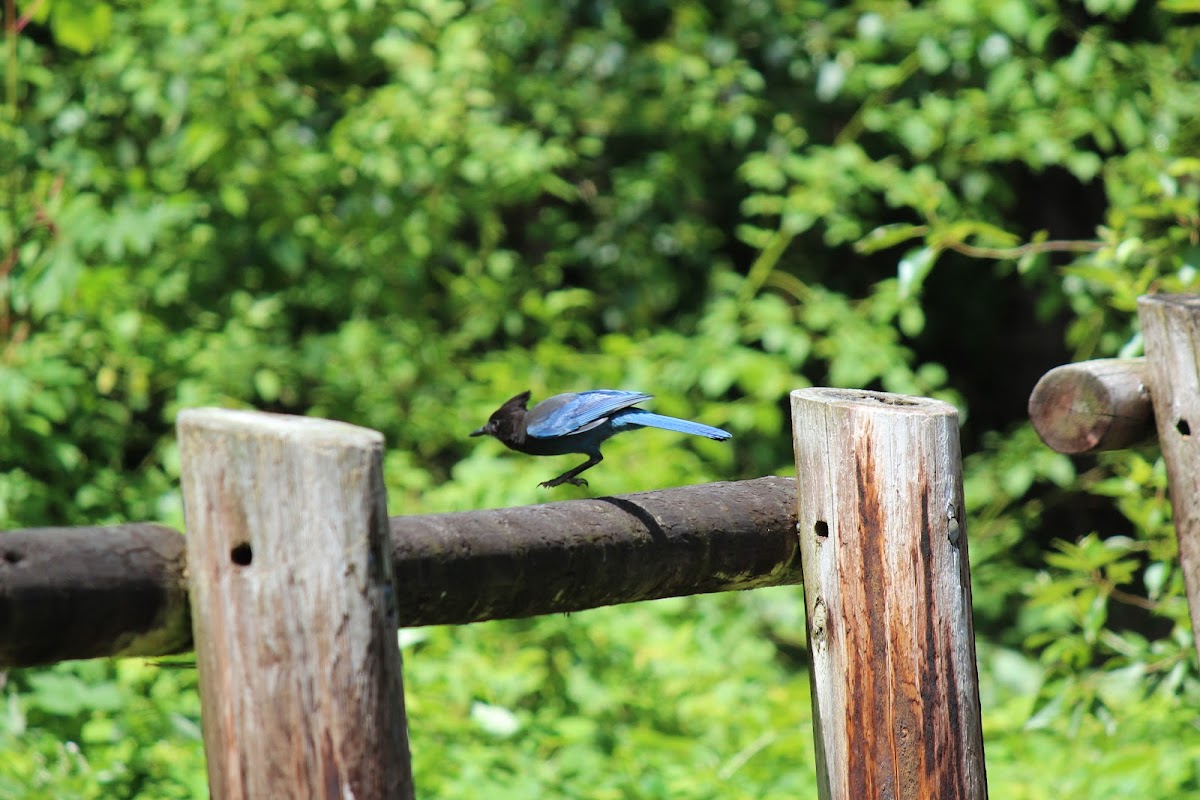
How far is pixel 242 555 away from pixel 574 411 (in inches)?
38.6

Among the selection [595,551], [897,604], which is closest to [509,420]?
[595,551]

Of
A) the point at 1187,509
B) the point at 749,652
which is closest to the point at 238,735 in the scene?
the point at 1187,509

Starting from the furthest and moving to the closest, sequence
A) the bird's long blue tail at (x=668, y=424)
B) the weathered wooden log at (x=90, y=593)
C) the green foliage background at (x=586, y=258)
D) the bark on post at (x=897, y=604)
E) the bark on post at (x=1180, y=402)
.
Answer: the green foliage background at (x=586, y=258) → the bark on post at (x=1180, y=402) → the bird's long blue tail at (x=668, y=424) → the bark on post at (x=897, y=604) → the weathered wooden log at (x=90, y=593)

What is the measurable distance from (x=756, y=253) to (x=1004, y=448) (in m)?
1.37

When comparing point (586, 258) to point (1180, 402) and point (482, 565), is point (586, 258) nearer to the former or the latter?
point (1180, 402)

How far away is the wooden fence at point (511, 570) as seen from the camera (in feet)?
4.05

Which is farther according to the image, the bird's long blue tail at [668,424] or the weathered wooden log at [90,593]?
the bird's long blue tail at [668,424]

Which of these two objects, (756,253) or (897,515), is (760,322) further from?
(897,515)

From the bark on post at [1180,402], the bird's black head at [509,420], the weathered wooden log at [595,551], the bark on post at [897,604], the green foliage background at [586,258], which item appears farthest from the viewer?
the green foliage background at [586,258]

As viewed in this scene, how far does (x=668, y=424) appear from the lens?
2.04 meters

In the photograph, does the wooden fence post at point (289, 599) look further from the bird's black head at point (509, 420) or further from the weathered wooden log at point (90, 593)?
the bird's black head at point (509, 420)

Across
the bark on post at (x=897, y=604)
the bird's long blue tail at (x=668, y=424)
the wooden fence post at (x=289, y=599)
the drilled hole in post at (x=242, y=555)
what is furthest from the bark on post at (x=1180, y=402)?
the drilled hole in post at (x=242, y=555)

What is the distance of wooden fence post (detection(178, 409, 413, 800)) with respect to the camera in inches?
48.6

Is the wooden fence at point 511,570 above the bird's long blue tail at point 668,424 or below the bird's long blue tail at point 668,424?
below
